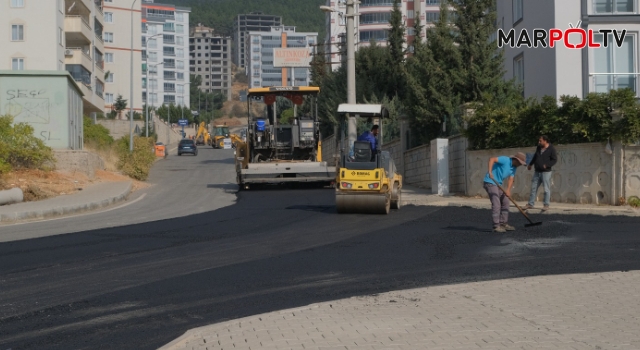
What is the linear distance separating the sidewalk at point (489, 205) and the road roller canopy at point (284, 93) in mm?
4979

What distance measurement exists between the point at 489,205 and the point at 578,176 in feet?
7.31

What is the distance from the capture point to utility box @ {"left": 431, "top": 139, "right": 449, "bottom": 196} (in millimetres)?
25922

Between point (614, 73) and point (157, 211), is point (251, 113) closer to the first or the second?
point (157, 211)

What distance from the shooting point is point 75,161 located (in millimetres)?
30938

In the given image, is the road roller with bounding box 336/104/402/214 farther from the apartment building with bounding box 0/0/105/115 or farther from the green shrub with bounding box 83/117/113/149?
the apartment building with bounding box 0/0/105/115

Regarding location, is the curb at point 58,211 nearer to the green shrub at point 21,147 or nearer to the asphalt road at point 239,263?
the asphalt road at point 239,263

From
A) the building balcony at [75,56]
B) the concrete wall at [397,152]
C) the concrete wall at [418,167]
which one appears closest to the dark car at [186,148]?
the building balcony at [75,56]

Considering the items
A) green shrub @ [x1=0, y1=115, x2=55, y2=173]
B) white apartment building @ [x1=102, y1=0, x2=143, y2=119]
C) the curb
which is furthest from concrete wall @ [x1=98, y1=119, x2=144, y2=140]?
the curb

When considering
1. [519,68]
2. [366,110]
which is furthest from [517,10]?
[366,110]

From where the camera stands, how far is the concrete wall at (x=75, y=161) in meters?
30.5

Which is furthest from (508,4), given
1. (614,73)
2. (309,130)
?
(309,130)

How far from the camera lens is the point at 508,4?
120 ft

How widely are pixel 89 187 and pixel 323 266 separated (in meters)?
18.3

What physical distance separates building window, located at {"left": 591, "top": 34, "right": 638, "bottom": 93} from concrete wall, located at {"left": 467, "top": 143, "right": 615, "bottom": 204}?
873cm
